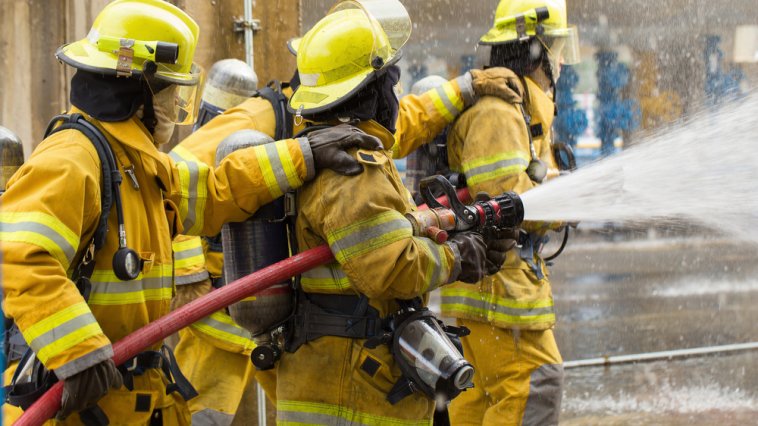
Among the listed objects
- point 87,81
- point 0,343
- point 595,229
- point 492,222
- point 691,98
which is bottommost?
point 595,229

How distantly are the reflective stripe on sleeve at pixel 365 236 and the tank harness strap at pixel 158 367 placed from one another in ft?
1.95

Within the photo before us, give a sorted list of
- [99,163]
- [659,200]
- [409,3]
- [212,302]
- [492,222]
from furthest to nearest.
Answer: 1. [409,3]
2. [659,200]
3. [492,222]
4. [212,302]
5. [99,163]

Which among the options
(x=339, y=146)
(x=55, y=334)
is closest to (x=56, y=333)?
(x=55, y=334)

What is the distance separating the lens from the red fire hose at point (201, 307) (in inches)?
105

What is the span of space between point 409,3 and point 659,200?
438 cm

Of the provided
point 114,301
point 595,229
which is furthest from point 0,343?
point 595,229

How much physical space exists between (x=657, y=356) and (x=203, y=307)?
5.07 m

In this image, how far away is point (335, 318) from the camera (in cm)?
322

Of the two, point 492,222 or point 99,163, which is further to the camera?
point 492,222

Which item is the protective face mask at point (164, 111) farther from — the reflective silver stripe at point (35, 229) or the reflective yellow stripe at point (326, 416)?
the reflective yellow stripe at point (326, 416)

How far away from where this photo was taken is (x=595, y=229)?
13055 mm

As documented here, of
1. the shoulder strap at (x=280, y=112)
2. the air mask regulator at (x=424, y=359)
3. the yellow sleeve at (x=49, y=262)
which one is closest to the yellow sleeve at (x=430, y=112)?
the shoulder strap at (x=280, y=112)

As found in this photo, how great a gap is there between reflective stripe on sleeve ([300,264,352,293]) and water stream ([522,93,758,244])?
40.5 inches

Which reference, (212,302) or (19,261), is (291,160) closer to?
(212,302)
